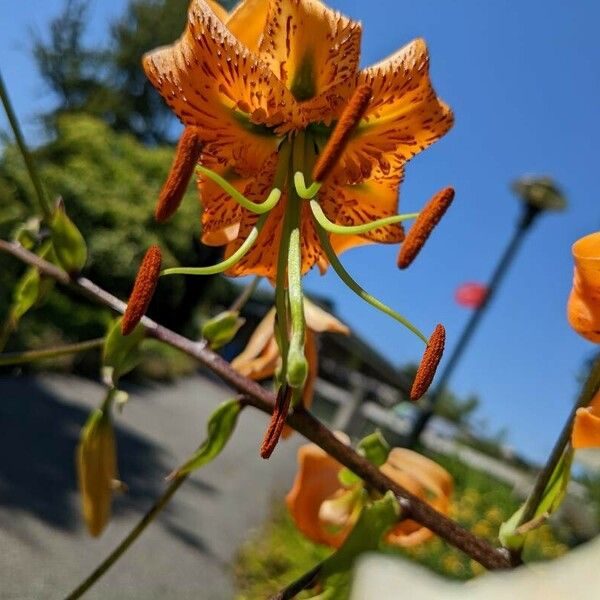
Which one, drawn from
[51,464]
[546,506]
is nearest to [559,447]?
[546,506]

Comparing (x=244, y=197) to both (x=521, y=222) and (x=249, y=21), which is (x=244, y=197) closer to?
(x=249, y=21)

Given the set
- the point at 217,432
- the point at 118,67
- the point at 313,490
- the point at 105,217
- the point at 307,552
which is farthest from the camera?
the point at 118,67

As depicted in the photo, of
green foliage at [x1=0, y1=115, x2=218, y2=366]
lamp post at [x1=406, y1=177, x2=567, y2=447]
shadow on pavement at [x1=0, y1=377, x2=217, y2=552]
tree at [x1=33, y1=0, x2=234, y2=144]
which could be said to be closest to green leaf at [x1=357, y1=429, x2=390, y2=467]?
shadow on pavement at [x1=0, y1=377, x2=217, y2=552]

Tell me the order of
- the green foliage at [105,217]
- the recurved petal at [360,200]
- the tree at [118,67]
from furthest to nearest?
the tree at [118,67] < the green foliage at [105,217] < the recurved petal at [360,200]

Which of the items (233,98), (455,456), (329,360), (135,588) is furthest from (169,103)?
(329,360)

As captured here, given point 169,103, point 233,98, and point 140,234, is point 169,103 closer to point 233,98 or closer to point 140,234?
point 233,98

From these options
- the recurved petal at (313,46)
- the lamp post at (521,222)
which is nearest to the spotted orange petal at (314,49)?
the recurved petal at (313,46)

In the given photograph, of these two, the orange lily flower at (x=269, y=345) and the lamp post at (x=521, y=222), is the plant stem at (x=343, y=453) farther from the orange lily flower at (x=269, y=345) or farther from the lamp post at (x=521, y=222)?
the lamp post at (x=521, y=222)
